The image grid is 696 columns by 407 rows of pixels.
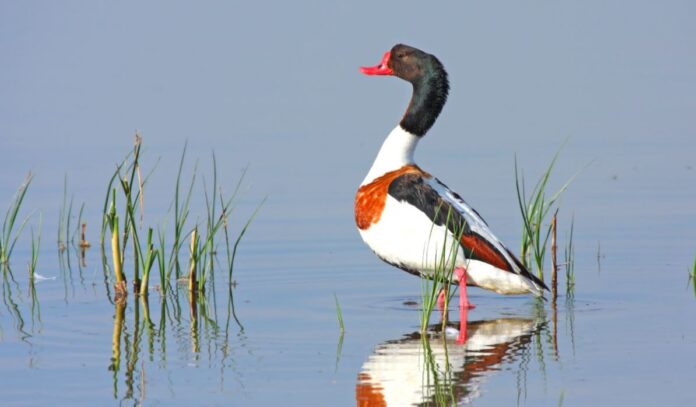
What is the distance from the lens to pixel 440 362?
7.40 m

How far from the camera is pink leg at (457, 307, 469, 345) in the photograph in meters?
8.03

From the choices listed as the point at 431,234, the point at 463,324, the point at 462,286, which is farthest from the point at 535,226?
the point at 463,324

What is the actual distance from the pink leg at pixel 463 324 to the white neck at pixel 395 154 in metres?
1.14

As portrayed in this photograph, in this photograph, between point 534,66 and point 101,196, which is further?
point 534,66

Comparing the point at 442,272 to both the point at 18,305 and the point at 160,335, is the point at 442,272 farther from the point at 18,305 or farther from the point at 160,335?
the point at 18,305

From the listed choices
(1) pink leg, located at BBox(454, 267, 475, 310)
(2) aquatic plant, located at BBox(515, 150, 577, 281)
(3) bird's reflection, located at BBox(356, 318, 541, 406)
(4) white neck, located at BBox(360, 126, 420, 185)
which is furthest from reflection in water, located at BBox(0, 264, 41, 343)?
(2) aquatic plant, located at BBox(515, 150, 577, 281)

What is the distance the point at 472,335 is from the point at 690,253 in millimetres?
2656

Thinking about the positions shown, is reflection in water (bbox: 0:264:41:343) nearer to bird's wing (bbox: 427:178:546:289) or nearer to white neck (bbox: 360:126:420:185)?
white neck (bbox: 360:126:420:185)

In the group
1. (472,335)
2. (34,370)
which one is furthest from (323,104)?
(34,370)

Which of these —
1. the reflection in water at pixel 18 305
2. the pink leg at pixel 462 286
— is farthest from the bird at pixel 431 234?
the reflection in water at pixel 18 305

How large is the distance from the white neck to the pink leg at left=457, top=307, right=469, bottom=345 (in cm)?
114

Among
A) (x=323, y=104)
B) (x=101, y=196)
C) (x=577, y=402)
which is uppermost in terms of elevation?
(x=323, y=104)

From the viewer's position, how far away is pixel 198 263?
9.75m

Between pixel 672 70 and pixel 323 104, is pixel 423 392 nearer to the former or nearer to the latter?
pixel 323 104
